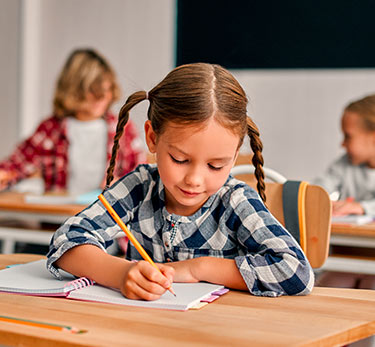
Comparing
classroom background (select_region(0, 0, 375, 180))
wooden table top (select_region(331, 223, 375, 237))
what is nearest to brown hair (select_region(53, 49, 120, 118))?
classroom background (select_region(0, 0, 375, 180))

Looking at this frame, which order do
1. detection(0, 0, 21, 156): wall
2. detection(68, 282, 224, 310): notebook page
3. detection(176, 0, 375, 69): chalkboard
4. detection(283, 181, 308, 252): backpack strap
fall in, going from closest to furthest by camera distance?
1. detection(68, 282, 224, 310): notebook page
2. detection(283, 181, 308, 252): backpack strap
3. detection(176, 0, 375, 69): chalkboard
4. detection(0, 0, 21, 156): wall

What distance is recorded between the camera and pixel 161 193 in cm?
141

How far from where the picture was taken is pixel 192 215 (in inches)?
53.3

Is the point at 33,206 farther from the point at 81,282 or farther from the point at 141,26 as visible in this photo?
the point at 141,26

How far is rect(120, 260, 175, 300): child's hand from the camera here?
A: 1087mm

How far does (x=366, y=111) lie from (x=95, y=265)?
89.2 inches

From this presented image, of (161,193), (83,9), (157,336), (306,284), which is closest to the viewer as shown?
(157,336)

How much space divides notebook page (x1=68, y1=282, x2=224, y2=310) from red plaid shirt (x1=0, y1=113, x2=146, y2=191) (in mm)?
2357

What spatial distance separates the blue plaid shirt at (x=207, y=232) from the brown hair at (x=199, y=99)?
0.16 meters

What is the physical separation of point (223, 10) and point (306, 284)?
401cm

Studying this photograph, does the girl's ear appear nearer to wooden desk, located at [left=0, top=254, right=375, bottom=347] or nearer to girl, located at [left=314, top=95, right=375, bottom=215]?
wooden desk, located at [left=0, top=254, right=375, bottom=347]

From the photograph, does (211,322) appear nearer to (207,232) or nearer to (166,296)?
(166,296)

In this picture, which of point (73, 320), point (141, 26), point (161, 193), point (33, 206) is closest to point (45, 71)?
point (141, 26)

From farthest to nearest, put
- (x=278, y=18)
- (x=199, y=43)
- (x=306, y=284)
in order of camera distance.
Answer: (x=199, y=43) < (x=278, y=18) < (x=306, y=284)
